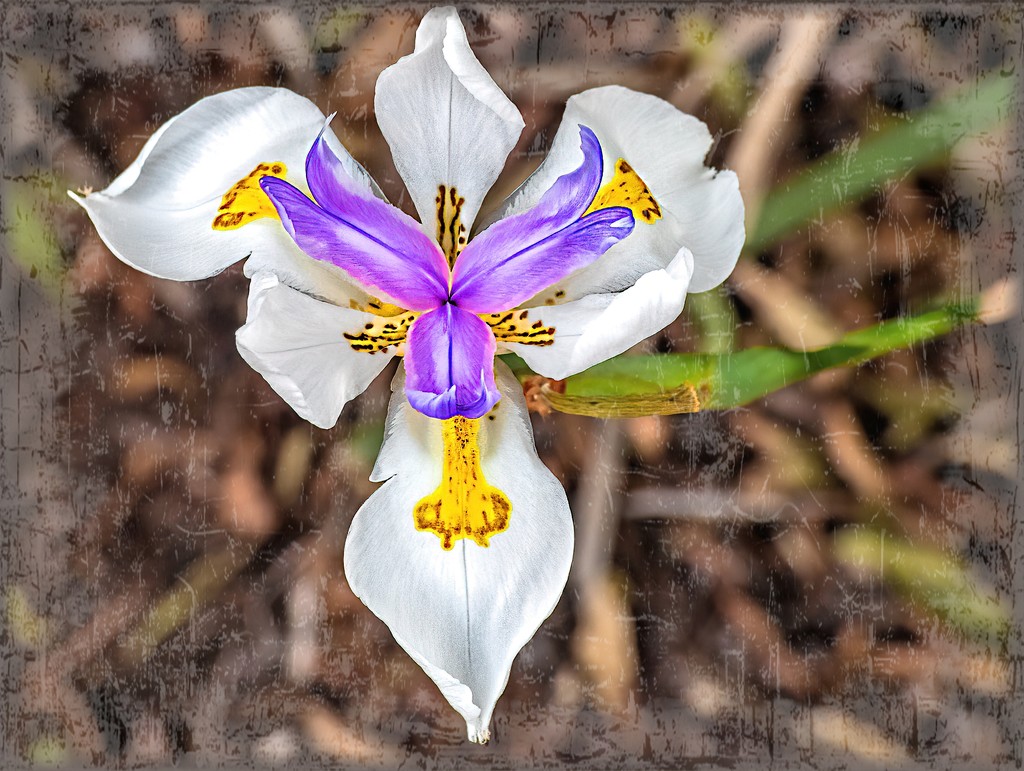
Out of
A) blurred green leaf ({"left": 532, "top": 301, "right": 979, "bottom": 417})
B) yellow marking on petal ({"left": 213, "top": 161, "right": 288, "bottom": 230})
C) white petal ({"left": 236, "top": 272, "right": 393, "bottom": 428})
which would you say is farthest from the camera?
blurred green leaf ({"left": 532, "top": 301, "right": 979, "bottom": 417})

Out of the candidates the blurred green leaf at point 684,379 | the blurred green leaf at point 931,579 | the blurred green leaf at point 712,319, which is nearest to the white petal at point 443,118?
the blurred green leaf at point 684,379

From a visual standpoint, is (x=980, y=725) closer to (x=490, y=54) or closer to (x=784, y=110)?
(x=784, y=110)

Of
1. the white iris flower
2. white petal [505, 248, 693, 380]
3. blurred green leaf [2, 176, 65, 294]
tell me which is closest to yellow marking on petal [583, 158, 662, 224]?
the white iris flower

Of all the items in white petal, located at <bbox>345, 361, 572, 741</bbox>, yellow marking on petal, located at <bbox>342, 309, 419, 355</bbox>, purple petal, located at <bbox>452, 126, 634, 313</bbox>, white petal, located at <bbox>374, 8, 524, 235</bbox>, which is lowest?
white petal, located at <bbox>345, 361, 572, 741</bbox>

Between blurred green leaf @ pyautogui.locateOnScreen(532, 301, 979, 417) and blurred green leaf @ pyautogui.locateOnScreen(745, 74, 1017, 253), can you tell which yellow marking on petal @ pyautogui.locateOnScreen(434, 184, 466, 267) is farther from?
blurred green leaf @ pyautogui.locateOnScreen(745, 74, 1017, 253)

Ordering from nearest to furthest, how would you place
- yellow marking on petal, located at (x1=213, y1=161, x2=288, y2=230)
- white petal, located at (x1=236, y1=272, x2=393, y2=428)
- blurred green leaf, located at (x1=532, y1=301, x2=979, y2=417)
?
white petal, located at (x1=236, y1=272, x2=393, y2=428) → yellow marking on petal, located at (x1=213, y1=161, x2=288, y2=230) → blurred green leaf, located at (x1=532, y1=301, x2=979, y2=417)

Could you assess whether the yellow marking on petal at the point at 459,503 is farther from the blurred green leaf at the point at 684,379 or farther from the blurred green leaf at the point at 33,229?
the blurred green leaf at the point at 33,229

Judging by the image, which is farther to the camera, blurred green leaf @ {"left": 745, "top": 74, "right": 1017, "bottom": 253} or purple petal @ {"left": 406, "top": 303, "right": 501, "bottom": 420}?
blurred green leaf @ {"left": 745, "top": 74, "right": 1017, "bottom": 253}
